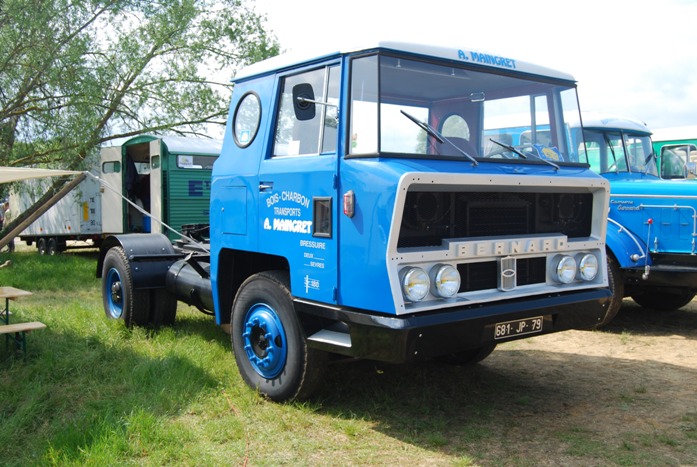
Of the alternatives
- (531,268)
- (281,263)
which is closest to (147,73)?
(281,263)

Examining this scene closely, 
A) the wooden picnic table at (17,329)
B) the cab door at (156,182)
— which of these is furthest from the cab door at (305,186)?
the cab door at (156,182)

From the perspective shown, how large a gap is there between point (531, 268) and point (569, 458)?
50.8 inches

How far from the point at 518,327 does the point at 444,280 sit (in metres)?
0.72

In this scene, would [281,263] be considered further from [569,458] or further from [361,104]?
[569,458]

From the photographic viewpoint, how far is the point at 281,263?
5215mm

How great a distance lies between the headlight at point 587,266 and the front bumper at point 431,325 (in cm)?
13

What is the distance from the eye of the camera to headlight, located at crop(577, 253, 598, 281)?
4789mm

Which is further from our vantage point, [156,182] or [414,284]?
[156,182]

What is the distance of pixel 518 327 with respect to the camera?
14.3 ft

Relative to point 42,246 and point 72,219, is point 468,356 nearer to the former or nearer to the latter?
point 72,219

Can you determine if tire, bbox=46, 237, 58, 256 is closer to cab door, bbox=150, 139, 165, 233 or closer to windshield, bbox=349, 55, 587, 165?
cab door, bbox=150, 139, 165, 233

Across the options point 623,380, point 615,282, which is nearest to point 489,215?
point 623,380

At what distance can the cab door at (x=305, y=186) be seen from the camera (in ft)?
14.1

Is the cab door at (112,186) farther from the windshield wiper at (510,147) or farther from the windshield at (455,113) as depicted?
the windshield wiper at (510,147)
